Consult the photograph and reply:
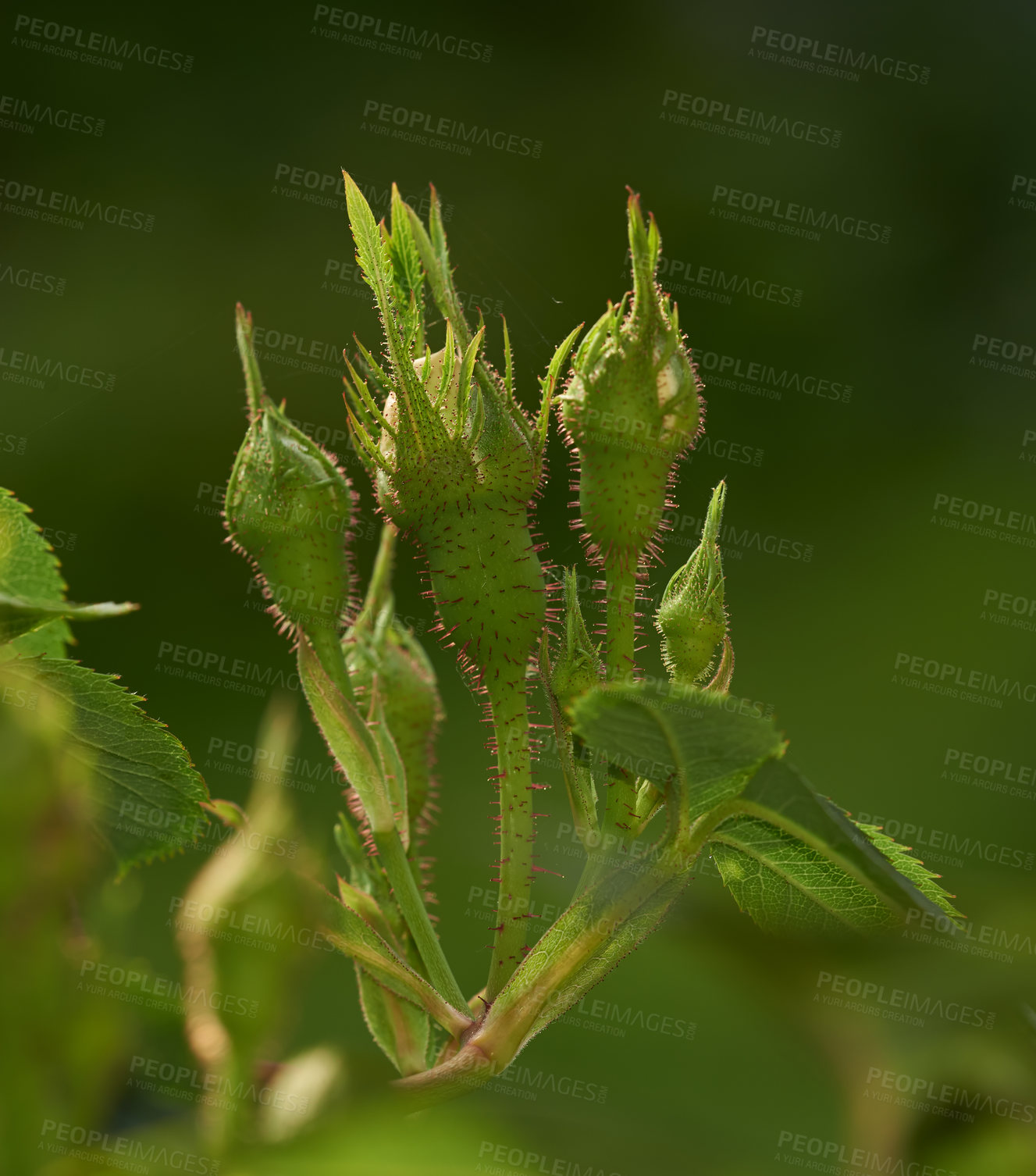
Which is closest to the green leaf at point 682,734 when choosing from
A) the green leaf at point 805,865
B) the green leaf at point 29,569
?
the green leaf at point 805,865

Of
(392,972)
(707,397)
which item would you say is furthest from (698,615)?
(707,397)

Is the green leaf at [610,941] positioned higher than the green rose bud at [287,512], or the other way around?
the green rose bud at [287,512]

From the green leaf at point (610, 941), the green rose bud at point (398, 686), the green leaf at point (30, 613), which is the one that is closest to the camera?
the green leaf at point (30, 613)

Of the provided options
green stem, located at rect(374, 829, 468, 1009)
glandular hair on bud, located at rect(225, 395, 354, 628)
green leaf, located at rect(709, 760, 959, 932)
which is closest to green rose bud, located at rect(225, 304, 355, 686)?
glandular hair on bud, located at rect(225, 395, 354, 628)

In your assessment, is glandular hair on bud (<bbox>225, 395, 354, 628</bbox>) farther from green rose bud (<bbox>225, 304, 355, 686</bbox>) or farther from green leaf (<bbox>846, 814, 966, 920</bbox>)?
green leaf (<bbox>846, 814, 966, 920</bbox>)

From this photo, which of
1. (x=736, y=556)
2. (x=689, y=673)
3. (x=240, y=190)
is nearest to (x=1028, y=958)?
(x=689, y=673)

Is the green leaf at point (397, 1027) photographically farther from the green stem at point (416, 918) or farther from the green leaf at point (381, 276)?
the green leaf at point (381, 276)

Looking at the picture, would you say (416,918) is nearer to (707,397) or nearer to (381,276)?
(381,276)
